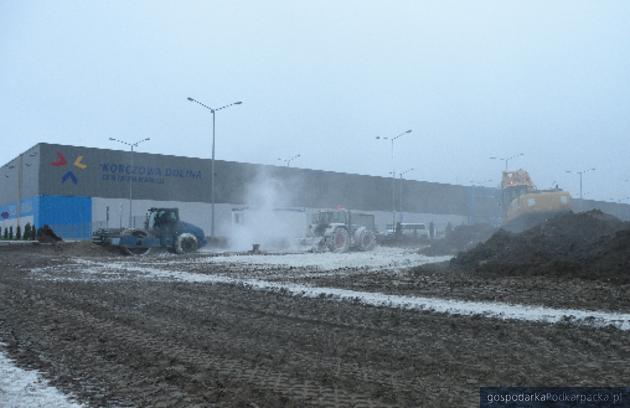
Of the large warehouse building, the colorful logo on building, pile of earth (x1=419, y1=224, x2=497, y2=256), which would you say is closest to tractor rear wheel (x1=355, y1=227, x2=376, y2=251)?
pile of earth (x1=419, y1=224, x2=497, y2=256)

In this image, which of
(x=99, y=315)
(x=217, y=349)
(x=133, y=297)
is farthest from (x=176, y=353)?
(x=133, y=297)

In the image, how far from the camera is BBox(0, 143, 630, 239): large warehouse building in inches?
2297

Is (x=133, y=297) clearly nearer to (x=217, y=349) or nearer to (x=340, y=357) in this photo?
(x=217, y=349)

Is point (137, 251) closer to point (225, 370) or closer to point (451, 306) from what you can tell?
point (451, 306)

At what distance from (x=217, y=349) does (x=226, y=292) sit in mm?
6397

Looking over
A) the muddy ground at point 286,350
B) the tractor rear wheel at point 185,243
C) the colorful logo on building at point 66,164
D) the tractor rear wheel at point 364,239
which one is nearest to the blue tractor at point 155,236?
the tractor rear wheel at point 185,243

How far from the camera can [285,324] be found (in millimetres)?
9414

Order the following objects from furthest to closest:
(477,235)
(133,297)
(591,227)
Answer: (477,235) → (591,227) → (133,297)

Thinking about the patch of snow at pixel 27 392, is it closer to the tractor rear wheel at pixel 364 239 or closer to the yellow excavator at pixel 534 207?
the yellow excavator at pixel 534 207

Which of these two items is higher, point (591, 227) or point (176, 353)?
point (591, 227)

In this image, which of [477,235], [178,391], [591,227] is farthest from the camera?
[477,235]

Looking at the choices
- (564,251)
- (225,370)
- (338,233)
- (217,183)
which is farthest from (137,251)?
(217,183)

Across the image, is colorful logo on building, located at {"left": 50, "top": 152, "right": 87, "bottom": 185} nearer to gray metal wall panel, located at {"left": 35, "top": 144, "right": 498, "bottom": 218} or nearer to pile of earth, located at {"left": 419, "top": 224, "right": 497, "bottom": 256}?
gray metal wall panel, located at {"left": 35, "top": 144, "right": 498, "bottom": 218}

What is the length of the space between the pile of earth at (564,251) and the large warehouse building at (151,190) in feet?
92.1
